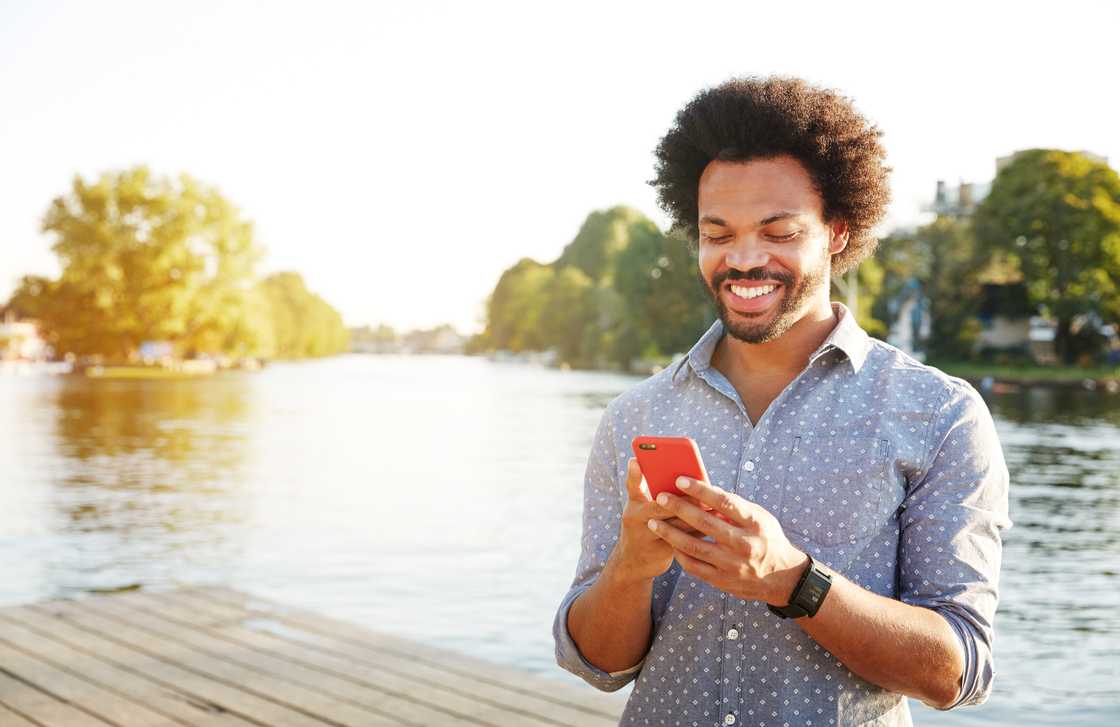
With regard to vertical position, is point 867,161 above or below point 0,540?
above

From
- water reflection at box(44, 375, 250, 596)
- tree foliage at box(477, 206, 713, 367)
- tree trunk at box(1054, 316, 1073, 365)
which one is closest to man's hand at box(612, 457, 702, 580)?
water reflection at box(44, 375, 250, 596)

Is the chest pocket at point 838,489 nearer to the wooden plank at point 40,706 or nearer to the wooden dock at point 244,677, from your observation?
the wooden dock at point 244,677

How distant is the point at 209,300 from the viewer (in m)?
66.8

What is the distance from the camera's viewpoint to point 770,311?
1.92 metres

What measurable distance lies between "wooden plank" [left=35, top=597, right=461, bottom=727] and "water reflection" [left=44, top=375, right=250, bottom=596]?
3216 mm

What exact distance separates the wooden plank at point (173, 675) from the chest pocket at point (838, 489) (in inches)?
110

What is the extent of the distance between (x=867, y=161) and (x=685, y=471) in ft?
2.54

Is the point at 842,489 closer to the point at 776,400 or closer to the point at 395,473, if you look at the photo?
the point at 776,400

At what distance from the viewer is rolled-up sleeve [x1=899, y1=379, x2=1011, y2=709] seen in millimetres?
1776

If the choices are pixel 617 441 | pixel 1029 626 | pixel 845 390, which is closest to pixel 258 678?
pixel 617 441

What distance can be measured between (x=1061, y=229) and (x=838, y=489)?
46.5m

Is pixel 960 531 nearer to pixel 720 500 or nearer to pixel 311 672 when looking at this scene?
pixel 720 500

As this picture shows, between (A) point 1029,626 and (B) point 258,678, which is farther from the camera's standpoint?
(A) point 1029,626

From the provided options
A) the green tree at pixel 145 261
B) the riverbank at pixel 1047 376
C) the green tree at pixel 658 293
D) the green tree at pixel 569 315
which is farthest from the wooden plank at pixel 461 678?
the green tree at pixel 569 315
